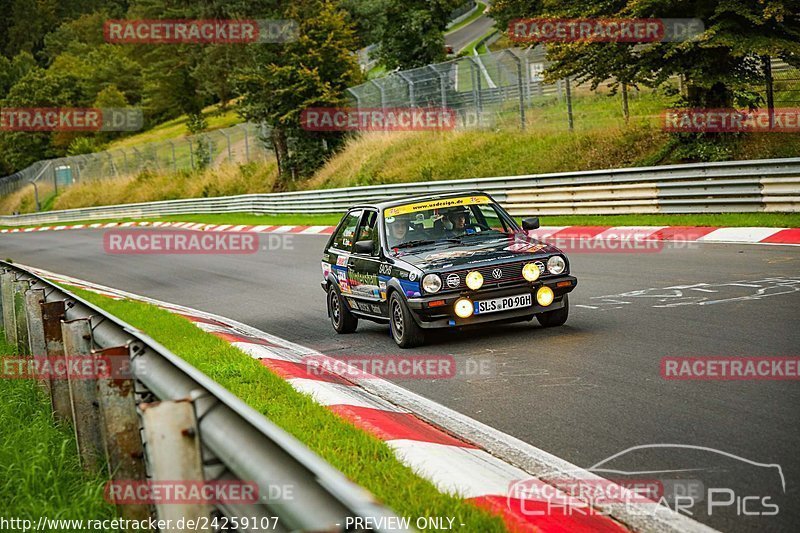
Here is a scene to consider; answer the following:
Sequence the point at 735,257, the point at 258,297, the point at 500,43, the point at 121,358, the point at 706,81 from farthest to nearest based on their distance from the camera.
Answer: the point at 500,43
the point at 706,81
the point at 258,297
the point at 735,257
the point at 121,358

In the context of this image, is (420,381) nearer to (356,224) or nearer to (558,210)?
(356,224)

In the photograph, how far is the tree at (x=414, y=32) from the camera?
4606 centimetres

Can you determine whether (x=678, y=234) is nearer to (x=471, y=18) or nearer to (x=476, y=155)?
(x=476, y=155)

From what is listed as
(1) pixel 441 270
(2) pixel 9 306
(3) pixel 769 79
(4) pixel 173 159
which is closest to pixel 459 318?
(1) pixel 441 270

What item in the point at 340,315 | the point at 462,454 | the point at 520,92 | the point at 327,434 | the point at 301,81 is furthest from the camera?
the point at 301,81

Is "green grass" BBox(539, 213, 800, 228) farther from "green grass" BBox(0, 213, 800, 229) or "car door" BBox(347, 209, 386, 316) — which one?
"car door" BBox(347, 209, 386, 316)

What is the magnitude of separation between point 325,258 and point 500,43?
196ft

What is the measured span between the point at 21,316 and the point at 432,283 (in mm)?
3610

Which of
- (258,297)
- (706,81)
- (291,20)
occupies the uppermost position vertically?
(291,20)

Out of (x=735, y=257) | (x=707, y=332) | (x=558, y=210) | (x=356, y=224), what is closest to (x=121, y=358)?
(x=707, y=332)

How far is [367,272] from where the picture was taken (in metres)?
10.2

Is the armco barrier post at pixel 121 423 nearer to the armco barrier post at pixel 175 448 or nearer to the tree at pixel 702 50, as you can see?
the armco barrier post at pixel 175 448

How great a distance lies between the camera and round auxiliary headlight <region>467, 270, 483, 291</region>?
895cm

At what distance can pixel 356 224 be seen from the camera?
11062 mm
